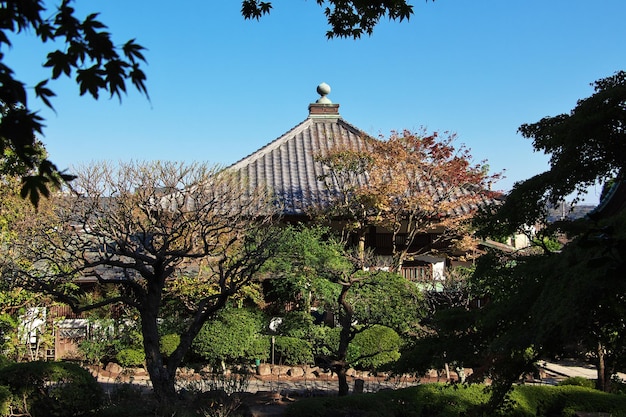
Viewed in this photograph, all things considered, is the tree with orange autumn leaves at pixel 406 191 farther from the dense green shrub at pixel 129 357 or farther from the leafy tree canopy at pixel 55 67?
the leafy tree canopy at pixel 55 67

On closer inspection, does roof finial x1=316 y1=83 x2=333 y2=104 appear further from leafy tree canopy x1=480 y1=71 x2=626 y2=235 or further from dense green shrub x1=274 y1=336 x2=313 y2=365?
leafy tree canopy x1=480 y1=71 x2=626 y2=235

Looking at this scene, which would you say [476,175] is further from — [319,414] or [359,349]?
[319,414]

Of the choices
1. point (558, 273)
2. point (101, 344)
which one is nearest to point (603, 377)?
point (558, 273)

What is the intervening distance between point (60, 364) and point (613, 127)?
7692 millimetres

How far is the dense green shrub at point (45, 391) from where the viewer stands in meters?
8.18

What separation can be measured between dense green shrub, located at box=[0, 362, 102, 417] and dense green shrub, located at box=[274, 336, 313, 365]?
18.7ft

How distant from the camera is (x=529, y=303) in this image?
466cm

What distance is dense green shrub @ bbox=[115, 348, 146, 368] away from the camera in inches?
522

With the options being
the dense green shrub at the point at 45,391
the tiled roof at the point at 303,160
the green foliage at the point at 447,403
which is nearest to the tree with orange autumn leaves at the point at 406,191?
the tiled roof at the point at 303,160

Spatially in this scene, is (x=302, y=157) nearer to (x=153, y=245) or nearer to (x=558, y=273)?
(x=153, y=245)

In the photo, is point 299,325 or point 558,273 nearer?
point 558,273

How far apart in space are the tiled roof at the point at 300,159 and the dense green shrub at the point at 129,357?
499cm

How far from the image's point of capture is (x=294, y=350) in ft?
44.7

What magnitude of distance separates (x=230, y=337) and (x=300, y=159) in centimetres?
701
